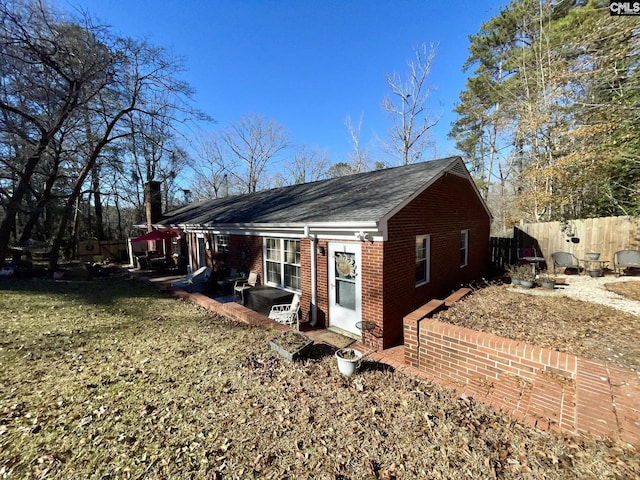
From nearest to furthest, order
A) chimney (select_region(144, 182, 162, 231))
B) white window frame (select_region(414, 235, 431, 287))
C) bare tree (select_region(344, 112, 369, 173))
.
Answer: white window frame (select_region(414, 235, 431, 287)), chimney (select_region(144, 182, 162, 231)), bare tree (select_region(344, 112, 369, 173))

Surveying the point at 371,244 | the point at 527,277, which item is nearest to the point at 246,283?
the point at 371,244

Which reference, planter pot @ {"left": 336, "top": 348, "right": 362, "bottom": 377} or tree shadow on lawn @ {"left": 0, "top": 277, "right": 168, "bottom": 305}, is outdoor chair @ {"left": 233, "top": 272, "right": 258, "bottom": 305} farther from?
planter pot @ {"left": 336, "top": 348, "right": 362, "bottom": 377}

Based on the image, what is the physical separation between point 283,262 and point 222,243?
4.62m

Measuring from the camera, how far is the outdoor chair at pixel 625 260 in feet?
31.8

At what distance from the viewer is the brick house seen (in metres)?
6.30

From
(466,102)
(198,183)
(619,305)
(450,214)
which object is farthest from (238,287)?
(198,183)

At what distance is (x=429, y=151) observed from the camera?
23.7m

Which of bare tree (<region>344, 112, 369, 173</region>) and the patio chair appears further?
bare tree (<region>344, 112, 369, 173</region>)

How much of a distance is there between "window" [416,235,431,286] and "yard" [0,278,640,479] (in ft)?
8.50

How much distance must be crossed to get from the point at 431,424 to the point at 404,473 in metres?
0.76

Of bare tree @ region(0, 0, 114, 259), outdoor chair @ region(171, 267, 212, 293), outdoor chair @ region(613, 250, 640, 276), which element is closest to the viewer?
outdoor chair @ region(613, 250, 640, 276)

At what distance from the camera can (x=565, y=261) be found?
36.1ft

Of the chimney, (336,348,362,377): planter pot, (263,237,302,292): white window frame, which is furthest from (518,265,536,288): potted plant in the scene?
the chimney

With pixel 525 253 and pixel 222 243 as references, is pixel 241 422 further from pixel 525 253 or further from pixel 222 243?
pixel 525 253
